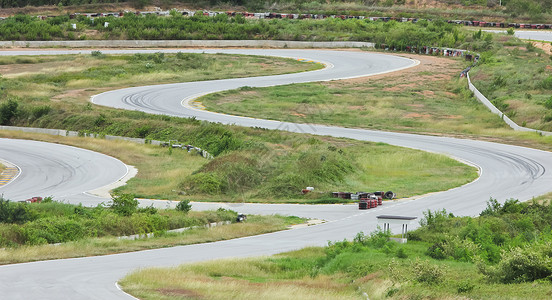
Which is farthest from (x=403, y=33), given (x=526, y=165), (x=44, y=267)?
(x=44, y=267)

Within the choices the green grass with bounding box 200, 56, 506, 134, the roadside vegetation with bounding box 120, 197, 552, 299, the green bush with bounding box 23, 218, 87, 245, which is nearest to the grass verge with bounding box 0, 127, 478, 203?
the green grass with bounding box 200, 56, 506, 134

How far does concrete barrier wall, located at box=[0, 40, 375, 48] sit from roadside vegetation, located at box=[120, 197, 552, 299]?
8570 centimetres

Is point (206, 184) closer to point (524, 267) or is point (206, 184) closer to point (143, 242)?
point (143, 242)

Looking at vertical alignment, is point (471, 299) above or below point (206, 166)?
above

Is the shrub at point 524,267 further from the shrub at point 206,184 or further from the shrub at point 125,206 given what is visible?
the shrub at point 206,184

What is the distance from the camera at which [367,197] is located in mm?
41531

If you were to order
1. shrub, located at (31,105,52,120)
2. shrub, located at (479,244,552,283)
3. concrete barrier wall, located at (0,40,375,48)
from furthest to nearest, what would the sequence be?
concrete barrier wall, located at (0,40,375,48)
shrub, located at (31,105,52,120)
shrub, located at (479,244,552,283)

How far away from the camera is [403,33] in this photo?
379 feet

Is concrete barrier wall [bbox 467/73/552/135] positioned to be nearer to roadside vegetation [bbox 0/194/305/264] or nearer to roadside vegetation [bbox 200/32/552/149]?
roadside vegetation [bbox 200/32/552/149]

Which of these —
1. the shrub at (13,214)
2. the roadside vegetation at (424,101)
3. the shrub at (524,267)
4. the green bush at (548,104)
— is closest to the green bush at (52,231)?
the shrub at (13,214)

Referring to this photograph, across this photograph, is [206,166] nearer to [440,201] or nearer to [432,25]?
[440,201]

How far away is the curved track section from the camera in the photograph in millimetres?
45875

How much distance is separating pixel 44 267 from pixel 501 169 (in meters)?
33.2

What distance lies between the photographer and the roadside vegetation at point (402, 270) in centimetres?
1882
